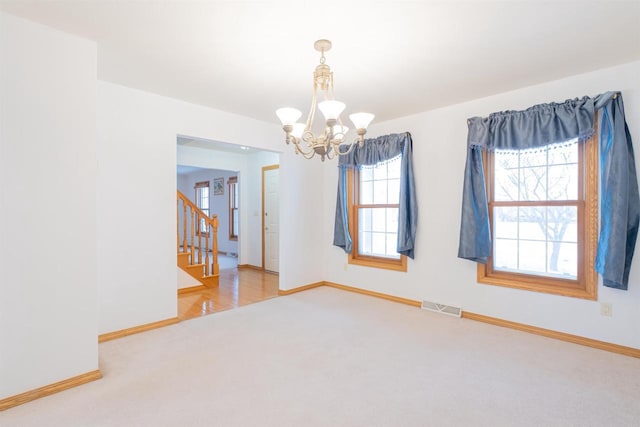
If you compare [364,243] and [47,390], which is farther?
[364,243]

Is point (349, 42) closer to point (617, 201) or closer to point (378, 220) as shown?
point (617, 201)

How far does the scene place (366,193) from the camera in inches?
187

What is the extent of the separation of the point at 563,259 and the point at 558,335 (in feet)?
2.34

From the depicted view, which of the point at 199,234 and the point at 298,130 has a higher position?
the point at 298,130

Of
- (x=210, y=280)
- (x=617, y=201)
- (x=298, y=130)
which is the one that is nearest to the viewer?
(x=298, y=130)

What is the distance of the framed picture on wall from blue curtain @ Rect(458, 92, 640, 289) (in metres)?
6.82

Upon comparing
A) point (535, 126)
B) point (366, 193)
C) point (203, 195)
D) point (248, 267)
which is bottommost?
point (248, 267)

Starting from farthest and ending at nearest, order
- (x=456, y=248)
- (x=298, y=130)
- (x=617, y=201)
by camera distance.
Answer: (x=456, y=248) < (x=617, y=201) < (x=298, y=130)

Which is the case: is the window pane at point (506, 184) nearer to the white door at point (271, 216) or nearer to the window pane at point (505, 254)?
the window pane at point (505, 254)

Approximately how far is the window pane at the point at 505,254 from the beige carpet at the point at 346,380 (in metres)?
0.67

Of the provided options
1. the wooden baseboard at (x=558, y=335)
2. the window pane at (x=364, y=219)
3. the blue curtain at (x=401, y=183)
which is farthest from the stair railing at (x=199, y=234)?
the wooden baseboard at (x=558, y=335)

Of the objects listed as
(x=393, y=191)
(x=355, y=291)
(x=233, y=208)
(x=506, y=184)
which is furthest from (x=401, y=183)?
(x=233, y=208)

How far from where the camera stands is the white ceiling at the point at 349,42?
6.39 feet

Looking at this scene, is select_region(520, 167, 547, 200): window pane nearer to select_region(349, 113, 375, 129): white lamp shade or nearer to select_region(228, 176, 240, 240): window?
select_region(349, 113, 375, 129): white lamp shade
